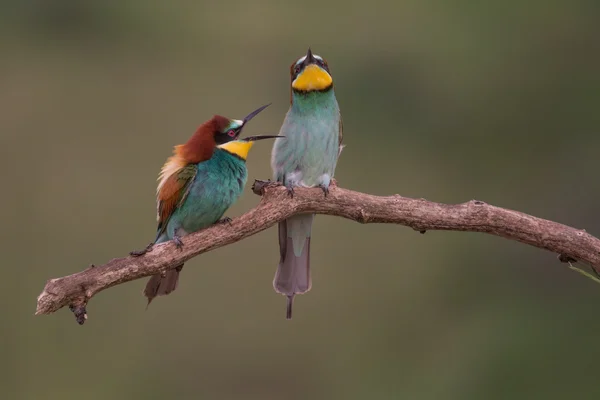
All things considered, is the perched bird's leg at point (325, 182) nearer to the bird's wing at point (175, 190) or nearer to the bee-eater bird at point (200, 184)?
the bee-eater bird at point (200, 184)

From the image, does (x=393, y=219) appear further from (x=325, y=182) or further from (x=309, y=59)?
(x=309, y=59)

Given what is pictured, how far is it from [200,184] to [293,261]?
2.04 ft

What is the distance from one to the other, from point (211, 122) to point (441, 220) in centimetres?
86

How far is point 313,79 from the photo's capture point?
8.95 feet

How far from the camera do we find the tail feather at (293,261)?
290 centimetres

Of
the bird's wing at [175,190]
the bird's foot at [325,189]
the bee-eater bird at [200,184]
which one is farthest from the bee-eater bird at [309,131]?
the bird's wing at [175,190]

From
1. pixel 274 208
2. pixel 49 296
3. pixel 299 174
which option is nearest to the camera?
pixel 49 296

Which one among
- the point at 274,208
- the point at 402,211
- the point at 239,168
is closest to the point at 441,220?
the point at 402,211

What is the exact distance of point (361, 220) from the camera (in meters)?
2.42

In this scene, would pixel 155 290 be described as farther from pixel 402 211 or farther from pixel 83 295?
pixel 402 211

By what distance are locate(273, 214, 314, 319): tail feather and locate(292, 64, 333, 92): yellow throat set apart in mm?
518

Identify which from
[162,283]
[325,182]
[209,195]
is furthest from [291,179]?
[162,283]

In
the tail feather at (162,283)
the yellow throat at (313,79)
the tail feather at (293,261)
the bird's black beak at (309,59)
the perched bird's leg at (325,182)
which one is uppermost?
the bird's black beak at (309,59)

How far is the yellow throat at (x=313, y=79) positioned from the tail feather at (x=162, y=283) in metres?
0.83
